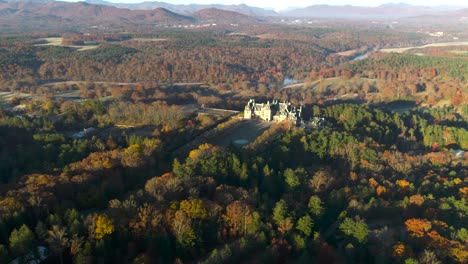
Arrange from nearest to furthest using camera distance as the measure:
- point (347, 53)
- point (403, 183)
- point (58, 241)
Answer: point (58, 241) < point (403, 183) < point (347, 53)

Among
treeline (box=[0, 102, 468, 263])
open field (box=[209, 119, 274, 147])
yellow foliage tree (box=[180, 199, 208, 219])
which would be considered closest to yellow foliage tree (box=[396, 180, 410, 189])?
treeline (box=[0, 102, 468, 263])

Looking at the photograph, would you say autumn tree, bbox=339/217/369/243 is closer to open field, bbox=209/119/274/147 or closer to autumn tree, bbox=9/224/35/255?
open field, bbox=209/119/274/147


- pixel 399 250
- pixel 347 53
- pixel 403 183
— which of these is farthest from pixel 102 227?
pixel 347 53

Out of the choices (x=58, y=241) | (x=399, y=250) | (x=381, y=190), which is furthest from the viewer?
(x=381, y=190)

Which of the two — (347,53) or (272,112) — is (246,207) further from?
(347,53)

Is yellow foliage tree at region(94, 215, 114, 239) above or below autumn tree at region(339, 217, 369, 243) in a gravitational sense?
above

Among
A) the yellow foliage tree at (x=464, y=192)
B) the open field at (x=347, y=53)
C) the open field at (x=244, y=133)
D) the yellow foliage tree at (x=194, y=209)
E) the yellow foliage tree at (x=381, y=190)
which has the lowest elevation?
the yellow foliage tree at (x=464, y=192)

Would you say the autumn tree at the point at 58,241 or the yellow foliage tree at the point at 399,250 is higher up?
the autumn tree at the point at 58,241

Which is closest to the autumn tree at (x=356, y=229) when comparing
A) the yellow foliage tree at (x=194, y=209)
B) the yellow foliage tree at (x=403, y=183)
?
the yellow foliage tree at (x=194, y=209)

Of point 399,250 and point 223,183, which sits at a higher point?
point 223,183

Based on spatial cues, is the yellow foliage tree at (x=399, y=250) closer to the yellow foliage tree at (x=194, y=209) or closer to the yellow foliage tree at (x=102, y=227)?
the yellow foliage tree at (x=194, y=209)

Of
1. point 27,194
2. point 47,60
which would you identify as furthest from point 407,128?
point 47,60

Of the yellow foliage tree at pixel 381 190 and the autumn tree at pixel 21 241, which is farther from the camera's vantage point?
the yellow foliage tree at pixel 381 190
